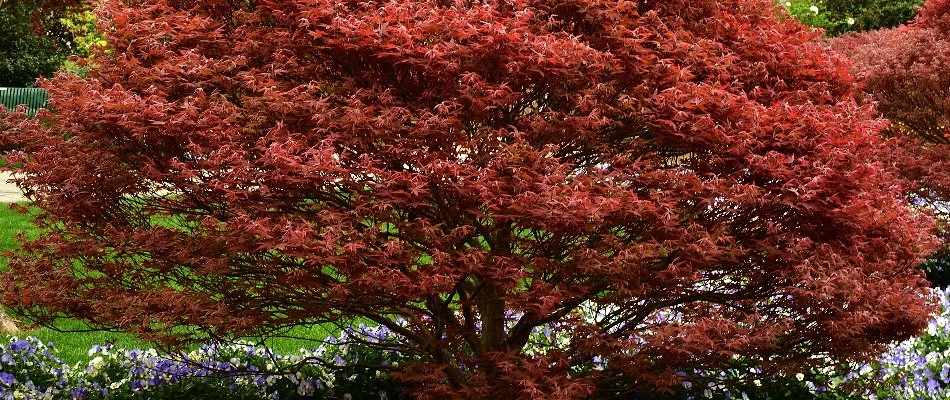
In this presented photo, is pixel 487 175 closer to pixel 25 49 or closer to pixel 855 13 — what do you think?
pixel 855 13

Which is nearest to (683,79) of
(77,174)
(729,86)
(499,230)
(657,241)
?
(729,86)

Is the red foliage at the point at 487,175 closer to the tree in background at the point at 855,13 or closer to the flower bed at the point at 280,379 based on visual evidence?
the flower bed at the point at 280,379

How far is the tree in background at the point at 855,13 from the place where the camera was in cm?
2175

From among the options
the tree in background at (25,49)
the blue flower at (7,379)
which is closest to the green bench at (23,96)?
the tree in background at (25,49)

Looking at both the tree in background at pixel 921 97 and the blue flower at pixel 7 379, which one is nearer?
the blue flower at pixel 7 379

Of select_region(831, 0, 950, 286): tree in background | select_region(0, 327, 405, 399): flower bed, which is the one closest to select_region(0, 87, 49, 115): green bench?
select_region(0, 327, 405, 399): flower bed

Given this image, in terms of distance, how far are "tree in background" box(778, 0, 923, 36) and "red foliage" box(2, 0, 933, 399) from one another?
18413 millimetres

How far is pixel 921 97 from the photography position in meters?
8.82

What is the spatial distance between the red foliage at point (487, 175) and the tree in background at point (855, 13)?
18.4m

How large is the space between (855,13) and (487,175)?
70.9 ft

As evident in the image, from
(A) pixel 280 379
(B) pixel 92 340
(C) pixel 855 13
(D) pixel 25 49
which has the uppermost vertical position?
(D) pixel 25 49

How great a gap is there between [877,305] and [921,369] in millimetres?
1816

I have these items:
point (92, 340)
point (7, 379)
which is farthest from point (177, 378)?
point (92, 340)

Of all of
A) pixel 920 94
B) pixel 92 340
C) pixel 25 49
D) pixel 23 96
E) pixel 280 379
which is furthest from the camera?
pixel 25 49
